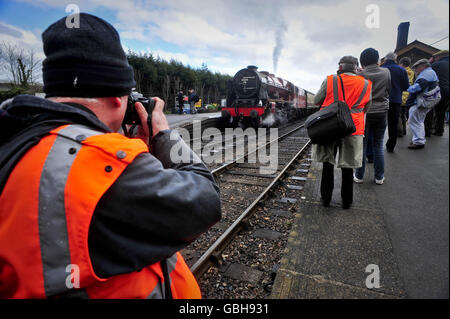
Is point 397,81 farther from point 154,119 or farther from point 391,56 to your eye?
point 154,119

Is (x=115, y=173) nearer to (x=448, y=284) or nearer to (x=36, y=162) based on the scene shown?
(x=36, y=162)

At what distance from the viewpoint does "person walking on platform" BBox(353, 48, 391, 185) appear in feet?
12.5

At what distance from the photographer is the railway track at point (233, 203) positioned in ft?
9.04

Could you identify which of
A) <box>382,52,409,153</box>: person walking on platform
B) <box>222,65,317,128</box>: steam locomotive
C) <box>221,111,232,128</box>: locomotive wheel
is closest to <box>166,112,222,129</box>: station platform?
<box>221,111,232,128</box>: locomotive wheel

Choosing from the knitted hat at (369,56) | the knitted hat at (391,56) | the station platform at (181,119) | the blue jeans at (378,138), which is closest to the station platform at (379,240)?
the blue jeans at (378,138)

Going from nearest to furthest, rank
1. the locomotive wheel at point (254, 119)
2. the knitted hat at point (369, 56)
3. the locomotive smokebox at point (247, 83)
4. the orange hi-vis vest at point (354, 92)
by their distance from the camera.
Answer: the orange hi-vis vest at point (354, 92) → the knitted hat at point (369, 56) → the locomotive wheel at point (254, 119) → the locomotive smokebox at point (247, 83)

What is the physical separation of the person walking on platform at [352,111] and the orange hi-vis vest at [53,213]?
3107 millimetres

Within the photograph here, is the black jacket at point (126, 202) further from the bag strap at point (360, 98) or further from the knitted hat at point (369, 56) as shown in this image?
the knitted hat at point (369, 56)

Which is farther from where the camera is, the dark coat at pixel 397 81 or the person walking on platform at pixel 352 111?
the dark coat at pixel 397 81

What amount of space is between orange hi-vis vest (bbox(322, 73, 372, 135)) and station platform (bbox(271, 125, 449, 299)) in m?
0.85

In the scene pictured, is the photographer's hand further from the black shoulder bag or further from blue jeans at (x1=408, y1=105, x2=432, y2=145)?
blue jeans at (x1=408, y1=105, x2=432, y2=145)

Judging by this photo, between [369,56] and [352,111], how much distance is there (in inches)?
44.3

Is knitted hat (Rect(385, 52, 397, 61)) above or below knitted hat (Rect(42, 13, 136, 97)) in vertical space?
above
